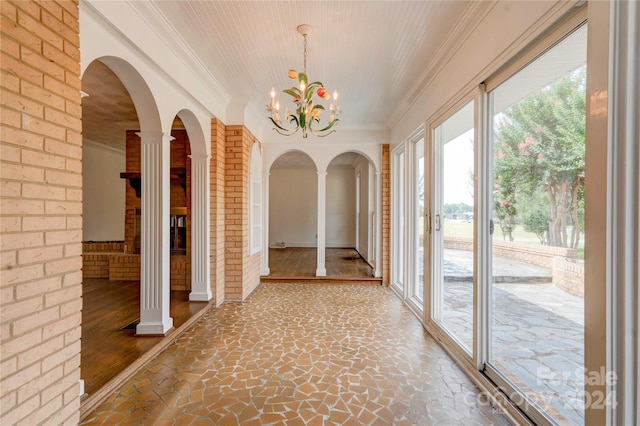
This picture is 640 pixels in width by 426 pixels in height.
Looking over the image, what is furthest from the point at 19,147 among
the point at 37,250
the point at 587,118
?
the point at 587,118

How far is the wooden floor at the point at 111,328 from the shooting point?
2.31 metres

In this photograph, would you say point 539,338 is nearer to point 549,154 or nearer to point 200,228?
point 549,154

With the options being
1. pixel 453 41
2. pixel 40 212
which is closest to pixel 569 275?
pixel 453 41

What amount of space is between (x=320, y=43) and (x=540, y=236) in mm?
2437

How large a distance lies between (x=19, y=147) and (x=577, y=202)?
2820 millimetres

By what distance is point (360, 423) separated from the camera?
6.07ft

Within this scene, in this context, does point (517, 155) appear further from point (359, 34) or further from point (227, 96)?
point (227, 96)

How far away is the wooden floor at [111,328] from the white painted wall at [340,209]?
6.41 meters

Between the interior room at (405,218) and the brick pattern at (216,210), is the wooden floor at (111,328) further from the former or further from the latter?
the brick pattern at (216,210)

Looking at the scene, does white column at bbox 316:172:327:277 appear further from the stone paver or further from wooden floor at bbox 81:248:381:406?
the stone paver

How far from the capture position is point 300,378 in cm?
235

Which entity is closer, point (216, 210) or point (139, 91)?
point (139, 91)

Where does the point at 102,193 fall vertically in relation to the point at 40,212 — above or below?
above

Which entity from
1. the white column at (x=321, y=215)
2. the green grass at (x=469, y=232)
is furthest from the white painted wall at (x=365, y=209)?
Answer: the green grass at (x=469, y=232)
